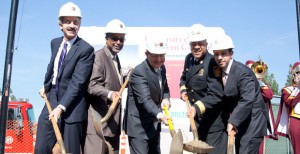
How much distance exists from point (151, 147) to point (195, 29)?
1666 mm

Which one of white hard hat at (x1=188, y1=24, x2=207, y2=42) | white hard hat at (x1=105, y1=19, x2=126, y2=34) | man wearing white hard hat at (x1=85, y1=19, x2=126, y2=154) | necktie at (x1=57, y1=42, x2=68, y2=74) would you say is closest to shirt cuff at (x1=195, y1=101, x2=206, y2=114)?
white hard hat at (x1=188, y1=24, x2=207, y2=42)

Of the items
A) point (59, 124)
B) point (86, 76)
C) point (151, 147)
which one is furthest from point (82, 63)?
point (151, 147)

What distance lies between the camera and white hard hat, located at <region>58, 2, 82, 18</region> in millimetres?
4625

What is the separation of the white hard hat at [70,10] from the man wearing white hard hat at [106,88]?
62cm

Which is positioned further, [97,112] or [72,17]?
[97,112]

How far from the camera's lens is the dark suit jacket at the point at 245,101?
4.57 meters

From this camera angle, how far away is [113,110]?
484 cm

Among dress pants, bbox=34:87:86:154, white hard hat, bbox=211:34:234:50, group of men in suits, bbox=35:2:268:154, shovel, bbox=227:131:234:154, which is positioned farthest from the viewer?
white hard hat, bbox=211:34:234:50

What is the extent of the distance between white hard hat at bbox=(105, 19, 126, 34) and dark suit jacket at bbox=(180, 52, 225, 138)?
1.08 metres

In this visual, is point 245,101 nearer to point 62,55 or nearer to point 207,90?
point 207,90

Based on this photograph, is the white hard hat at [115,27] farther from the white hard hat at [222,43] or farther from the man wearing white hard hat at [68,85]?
the white hard hat at [222,43]

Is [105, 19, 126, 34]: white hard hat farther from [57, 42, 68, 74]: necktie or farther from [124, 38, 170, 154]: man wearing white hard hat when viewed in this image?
[57, 42, 68, 74]: necktie

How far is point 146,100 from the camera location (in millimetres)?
4793

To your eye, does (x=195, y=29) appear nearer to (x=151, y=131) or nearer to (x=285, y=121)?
(x=151, y=131)
